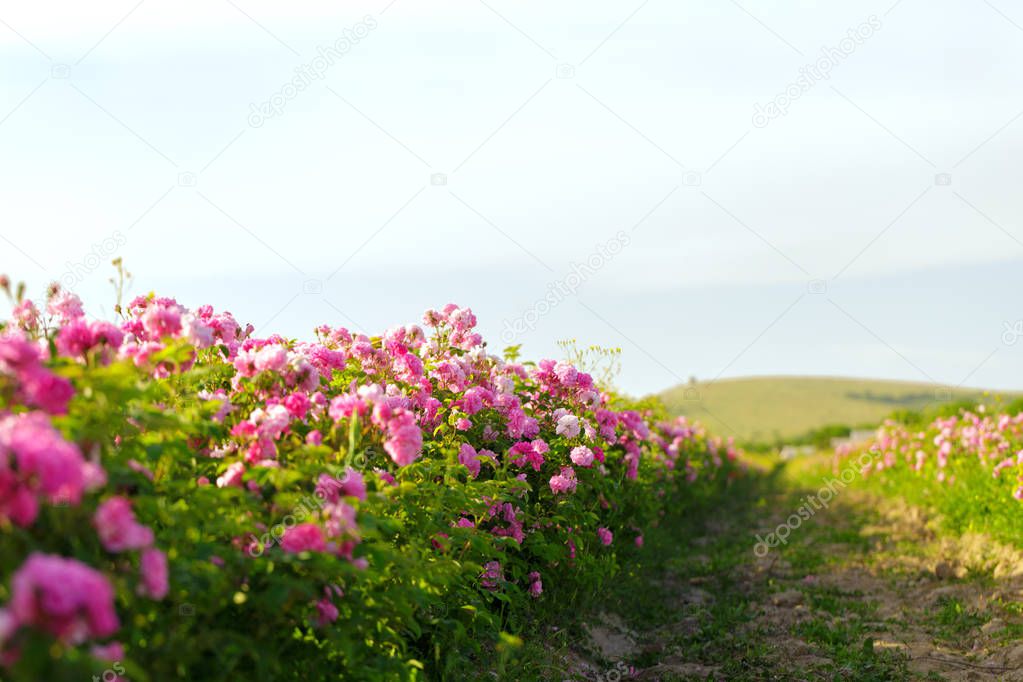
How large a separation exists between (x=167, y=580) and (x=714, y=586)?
25.8 ft

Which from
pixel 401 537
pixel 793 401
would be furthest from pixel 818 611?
pixel 793 401

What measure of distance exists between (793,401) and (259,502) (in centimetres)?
7541

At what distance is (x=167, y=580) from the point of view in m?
2.68

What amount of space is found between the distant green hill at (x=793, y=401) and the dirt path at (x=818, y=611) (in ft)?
160

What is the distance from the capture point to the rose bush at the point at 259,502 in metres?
2.38

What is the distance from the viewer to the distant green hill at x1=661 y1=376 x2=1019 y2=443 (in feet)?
214

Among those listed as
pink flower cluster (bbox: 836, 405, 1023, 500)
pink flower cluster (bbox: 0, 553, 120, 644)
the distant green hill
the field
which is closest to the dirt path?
the field

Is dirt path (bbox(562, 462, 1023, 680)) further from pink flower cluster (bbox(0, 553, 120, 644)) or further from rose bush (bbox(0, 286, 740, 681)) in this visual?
pink flower cluster (bbox(0, 553, 120, 644))

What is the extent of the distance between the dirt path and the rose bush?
3.58 feet

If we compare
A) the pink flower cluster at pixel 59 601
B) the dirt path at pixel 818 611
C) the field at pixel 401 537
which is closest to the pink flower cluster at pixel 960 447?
the field at pixel 401 537

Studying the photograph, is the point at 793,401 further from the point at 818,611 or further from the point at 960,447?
the point at 818,611

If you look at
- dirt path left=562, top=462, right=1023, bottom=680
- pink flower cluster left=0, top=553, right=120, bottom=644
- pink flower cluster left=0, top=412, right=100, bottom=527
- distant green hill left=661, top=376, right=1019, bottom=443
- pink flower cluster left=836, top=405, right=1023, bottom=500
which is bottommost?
dirt path left=562, top=462, right=1023, bottom=680

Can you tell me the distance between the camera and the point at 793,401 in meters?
74.4

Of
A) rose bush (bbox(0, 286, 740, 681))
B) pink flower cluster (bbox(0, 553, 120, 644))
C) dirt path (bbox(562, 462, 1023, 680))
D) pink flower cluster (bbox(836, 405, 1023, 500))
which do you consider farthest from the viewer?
pink flower cluster (bbox(836, 405, 1023, 500))
